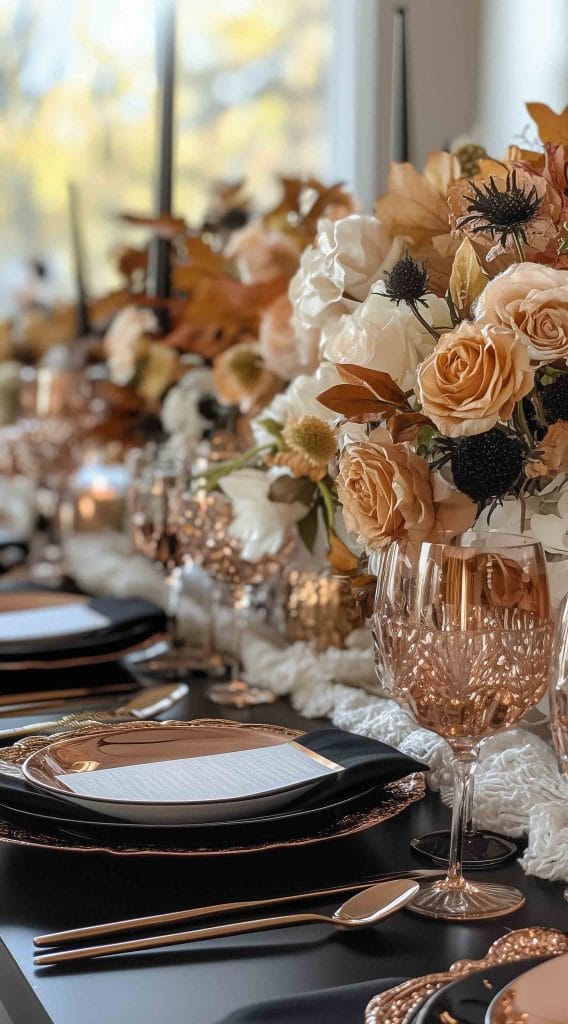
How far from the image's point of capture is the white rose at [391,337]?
83 centimetres

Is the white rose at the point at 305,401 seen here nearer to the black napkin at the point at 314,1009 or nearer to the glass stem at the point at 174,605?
the glass stem at the point at 174,605

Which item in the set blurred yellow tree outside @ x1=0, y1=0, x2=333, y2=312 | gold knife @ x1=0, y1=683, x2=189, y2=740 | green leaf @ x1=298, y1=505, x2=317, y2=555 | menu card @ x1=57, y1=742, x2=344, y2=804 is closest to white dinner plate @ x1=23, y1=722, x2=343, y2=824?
menu card @ x1=57, y1=742, x2=344, y2=804

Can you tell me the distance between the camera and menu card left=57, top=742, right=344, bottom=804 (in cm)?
78

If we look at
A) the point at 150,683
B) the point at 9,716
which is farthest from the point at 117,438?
the point at 9,716

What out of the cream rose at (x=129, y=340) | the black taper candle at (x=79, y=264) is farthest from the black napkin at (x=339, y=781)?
the black taper candle at (x=79, y=264)

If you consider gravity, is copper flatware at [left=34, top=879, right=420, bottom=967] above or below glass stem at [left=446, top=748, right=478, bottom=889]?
below

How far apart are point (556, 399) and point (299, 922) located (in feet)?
1.12

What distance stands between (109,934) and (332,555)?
387 millimetres

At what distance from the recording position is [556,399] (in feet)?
2.51

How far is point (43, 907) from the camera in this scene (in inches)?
28.2

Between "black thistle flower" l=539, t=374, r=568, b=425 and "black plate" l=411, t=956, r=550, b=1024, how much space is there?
0.33 m

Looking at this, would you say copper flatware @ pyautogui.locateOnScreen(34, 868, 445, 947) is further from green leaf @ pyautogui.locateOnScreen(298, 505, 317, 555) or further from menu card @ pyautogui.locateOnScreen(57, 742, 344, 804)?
green leaf @ pyautogui.locateOnScreen(298, 505, 317, 555)

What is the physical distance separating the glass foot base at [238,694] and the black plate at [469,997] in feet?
1.94

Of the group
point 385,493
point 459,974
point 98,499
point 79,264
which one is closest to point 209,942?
point 459,974
